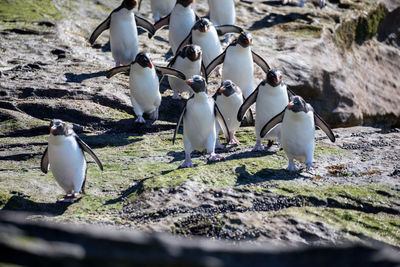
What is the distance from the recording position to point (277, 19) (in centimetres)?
1381

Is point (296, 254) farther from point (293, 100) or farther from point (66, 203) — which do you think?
point (293, 100)

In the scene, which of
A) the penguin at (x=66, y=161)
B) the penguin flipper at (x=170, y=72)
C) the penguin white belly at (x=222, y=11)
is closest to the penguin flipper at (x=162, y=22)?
the penguin white belly at (x=222, y=11)

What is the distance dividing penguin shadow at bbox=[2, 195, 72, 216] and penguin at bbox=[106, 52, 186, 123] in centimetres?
287

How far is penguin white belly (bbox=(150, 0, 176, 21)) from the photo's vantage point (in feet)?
41.1

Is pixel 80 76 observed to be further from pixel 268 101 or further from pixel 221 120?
pixel 268 101

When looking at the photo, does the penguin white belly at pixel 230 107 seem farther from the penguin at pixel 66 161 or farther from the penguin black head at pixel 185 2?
the penguin black head at pixel 185 2

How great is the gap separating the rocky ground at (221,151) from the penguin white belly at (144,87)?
0.30m

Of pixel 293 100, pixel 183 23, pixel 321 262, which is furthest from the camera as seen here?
pixel 183 23

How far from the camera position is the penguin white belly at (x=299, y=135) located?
22.4 feet

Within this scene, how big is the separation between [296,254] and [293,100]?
481 cm

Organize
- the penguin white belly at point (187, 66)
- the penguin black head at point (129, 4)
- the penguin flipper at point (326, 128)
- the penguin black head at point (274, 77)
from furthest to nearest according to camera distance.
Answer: the penguin black head at point (129, 4) → the penguin white belly at point (187, 66) → the penguin black head at point (274, 77) → the penguin flipper at point (326, 128)

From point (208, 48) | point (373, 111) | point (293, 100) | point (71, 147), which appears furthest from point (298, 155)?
point (373, 111)

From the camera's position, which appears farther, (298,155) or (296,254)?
(298,155)

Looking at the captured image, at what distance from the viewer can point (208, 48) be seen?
9.98 metres
